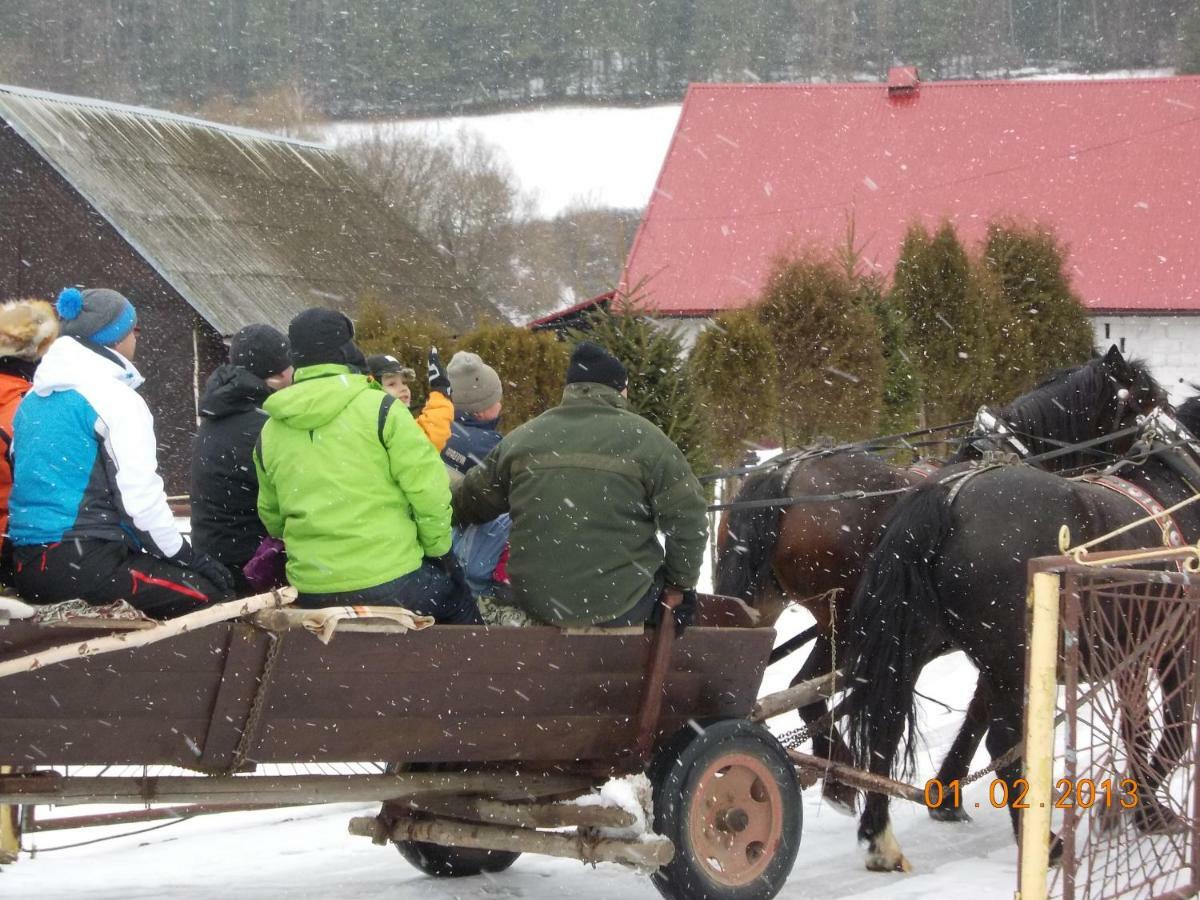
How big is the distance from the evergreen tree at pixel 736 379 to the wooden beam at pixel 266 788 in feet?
30.8

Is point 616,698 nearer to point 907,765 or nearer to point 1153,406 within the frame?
point 907,765

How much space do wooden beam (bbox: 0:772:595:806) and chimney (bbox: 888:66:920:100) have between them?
26521 millimetres

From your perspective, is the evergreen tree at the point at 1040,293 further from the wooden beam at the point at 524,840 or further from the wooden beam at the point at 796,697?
the wooden beam at the point at 524,840

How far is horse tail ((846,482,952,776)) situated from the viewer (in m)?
5.98

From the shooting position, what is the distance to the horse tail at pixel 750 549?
720cm

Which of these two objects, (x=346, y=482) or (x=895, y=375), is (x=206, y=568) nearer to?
(x=346, y=482)

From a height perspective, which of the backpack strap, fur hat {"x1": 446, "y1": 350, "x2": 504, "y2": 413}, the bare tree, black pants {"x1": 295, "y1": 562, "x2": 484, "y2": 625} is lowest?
black pants {"x1": 295, "y1": 562, "x2": 484, "y2": 625}

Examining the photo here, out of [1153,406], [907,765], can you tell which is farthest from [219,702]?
[1153,406]

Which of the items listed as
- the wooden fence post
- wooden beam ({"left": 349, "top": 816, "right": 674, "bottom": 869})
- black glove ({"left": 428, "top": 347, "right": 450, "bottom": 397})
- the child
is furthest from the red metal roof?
the wooden fence post

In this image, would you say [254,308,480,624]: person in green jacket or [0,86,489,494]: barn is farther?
[0,86,489,494]: barn

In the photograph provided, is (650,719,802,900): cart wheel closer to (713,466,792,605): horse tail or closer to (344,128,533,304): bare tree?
(713,466,792,605): horse tail

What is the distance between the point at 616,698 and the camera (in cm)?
486

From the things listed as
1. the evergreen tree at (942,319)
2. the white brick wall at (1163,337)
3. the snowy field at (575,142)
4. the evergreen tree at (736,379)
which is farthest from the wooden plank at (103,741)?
the snowy field at (575,142)

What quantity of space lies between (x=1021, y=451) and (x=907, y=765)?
5.56 ft
